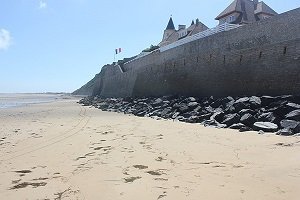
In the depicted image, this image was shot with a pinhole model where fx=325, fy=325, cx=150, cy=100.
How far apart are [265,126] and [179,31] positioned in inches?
1963

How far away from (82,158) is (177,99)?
467 inches

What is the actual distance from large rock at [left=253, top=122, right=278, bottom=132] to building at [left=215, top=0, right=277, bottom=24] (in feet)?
92.9

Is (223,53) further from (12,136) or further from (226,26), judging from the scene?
(12,136)

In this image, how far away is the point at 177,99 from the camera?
717 inches

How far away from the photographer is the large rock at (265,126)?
8.99 m

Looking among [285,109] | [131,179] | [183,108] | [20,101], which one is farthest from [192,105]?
[20,101]

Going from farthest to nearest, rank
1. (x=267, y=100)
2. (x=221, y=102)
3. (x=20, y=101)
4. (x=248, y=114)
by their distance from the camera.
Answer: (x=20, y=101)
(x=221, y=102)
(x=267, y=100)
(x=248, y=114)

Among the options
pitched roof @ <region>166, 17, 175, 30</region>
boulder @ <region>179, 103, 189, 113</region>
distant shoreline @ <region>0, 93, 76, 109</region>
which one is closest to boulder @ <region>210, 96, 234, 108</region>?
boulder @ <region>179, 103, 189, 113</region>

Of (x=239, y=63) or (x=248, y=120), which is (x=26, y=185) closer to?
(x=248, y=120)

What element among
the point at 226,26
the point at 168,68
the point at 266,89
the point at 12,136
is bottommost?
the point at 12,136

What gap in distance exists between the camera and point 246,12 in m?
36.4

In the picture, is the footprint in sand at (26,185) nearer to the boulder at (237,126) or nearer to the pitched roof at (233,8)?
the boulder at (237,126)

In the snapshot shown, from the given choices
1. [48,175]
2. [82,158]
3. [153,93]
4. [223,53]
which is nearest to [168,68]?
[153,93]

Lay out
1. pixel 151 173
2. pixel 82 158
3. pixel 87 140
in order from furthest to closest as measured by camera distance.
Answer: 1. pixel 87 140
2. pixel 82 158
3. pixel 151 173
